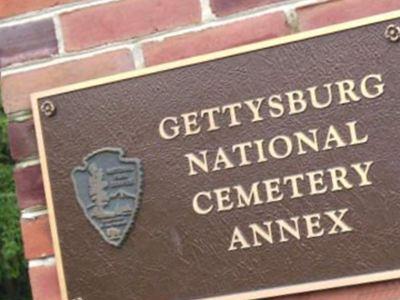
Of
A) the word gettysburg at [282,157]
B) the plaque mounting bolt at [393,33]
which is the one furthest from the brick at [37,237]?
the plaque mounting bolt at [393,33]

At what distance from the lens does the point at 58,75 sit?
260 cm

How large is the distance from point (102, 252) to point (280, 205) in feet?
1.44

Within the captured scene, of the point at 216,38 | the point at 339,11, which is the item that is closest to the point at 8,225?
the point at 216,38

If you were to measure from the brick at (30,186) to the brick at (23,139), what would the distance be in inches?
1.4

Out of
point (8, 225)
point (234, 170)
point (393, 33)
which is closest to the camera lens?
point (393, 33)

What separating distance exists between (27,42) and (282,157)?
0.71 metres

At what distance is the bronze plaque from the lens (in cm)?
231

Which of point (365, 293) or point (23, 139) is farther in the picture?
point (23, 139)

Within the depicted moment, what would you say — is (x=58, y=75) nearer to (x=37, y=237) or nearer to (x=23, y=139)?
(x=23, y=139)

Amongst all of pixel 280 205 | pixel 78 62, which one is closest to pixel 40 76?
pixel 78 62

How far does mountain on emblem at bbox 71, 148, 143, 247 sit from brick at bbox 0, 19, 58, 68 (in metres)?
0.30

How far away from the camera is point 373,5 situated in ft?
7.76

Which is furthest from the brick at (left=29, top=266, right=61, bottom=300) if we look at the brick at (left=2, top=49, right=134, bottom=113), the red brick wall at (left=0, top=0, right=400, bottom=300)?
the brick at (left=2, top=49, right=134, bottom=113)

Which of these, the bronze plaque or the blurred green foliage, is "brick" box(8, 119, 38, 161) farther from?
the blurred green foliage
